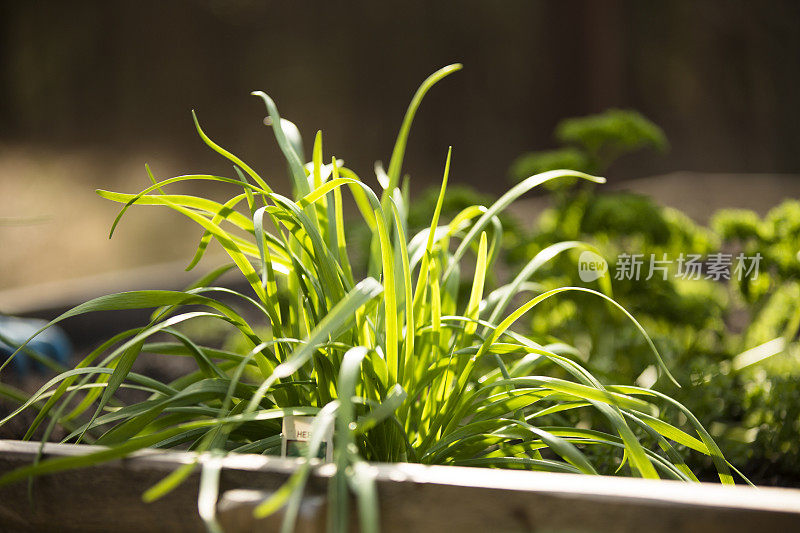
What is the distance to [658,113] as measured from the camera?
3529mm

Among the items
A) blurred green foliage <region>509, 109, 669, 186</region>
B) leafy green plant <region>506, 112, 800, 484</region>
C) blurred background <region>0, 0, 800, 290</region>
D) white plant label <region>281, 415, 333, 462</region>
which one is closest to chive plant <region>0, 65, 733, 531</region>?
white plant label <region>281, 415, 333, 462</region>

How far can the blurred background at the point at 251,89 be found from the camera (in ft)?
12.2

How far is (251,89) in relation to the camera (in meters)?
3.79

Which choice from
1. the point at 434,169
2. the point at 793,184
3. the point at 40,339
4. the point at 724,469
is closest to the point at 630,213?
the point at 724,469

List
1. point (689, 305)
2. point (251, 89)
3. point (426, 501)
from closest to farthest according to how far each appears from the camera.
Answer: point (426, 501) < point (689, 305) < point (251, 89)

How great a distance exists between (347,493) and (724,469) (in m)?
0.41

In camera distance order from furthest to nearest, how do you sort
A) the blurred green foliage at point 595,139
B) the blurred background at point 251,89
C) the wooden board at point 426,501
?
the blurred background at point 251,89 < the blurred green foliage at point 595,139 < the wooden board at point 426,501

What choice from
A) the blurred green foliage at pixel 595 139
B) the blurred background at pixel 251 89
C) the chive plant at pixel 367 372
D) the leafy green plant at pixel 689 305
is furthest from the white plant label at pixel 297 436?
the blurred background at pixel 251 89

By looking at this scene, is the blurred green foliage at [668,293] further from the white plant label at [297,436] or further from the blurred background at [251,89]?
the blurred background at [251,89]

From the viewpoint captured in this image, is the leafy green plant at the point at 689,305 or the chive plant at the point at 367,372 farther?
the leafy green plant at the point at 689,305

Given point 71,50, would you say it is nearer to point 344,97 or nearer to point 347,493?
point 344,97

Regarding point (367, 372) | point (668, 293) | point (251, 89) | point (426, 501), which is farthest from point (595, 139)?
point (251, 89)

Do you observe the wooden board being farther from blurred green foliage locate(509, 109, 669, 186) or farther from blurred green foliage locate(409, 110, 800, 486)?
blurred green foliage locate(509, 109, 669, 186)

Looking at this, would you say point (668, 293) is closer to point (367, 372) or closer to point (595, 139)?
point (595, 139)
